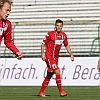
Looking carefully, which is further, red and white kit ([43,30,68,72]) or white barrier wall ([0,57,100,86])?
white barrier wall ([0,57,100,86])

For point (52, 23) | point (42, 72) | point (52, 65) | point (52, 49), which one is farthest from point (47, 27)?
point (52, 65)

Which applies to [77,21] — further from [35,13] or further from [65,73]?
[65,73]

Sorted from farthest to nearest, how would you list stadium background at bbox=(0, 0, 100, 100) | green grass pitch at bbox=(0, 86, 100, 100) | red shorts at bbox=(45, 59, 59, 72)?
stadium background at bbox=(0, 0, 100, 100), red shorts at bbox=(45, 59, 59, 72), green grass pitch at bbox=(0, 86, 100, 100)

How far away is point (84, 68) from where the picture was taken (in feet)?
66.0

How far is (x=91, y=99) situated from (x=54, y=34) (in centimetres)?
278

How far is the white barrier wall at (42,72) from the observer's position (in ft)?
65.5

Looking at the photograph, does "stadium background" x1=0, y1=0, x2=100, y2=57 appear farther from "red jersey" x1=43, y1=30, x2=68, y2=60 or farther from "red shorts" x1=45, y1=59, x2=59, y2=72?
"red shorts" x1=45, y1=59, x2=59, y2=72

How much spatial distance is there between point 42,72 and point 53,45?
17.8 feet

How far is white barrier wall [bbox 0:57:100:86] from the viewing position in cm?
1995

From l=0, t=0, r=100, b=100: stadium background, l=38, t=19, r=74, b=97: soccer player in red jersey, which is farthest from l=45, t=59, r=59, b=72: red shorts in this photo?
l=0, t=0, r=100, b=100: stadium background

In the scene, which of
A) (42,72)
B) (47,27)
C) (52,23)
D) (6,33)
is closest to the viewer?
(6,33)

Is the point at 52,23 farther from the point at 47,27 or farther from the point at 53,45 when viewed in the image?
the point at 53,45

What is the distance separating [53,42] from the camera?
1505 cm

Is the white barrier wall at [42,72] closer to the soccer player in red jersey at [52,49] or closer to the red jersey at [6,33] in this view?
the soccer player in red jersey at [52,49]
